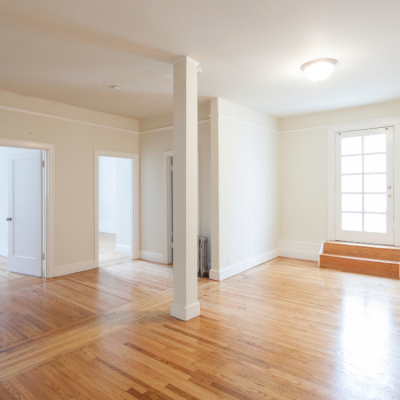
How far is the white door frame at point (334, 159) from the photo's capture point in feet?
16.7

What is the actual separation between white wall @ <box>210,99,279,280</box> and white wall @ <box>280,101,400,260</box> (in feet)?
0.65

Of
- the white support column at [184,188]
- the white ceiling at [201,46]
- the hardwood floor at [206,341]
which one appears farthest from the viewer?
the white support column at [184,188]

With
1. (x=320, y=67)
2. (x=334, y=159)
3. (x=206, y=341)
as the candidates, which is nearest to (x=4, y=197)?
(x=206, y=341)

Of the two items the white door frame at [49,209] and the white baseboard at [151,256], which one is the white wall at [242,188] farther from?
the white door frame at [49,209]

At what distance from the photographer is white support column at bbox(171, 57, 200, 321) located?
3.24m

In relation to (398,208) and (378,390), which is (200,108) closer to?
(398,208)

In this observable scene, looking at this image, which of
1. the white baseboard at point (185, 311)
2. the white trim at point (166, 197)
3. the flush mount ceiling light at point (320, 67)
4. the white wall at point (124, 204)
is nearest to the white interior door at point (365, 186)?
the flush mount ceiling light at point (320, 67)

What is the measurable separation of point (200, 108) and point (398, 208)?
357cm

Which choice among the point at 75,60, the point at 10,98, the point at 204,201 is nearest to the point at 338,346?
the point at 204,201

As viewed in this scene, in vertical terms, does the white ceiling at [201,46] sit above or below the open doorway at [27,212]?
above

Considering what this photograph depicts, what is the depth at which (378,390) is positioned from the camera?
6.87 feet

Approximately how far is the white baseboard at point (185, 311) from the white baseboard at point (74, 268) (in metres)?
2.44

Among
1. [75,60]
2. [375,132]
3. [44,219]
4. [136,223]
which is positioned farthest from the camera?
[136,223]

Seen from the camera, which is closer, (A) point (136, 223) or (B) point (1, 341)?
(B) point (1, 341)
